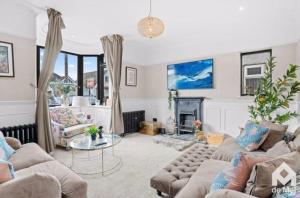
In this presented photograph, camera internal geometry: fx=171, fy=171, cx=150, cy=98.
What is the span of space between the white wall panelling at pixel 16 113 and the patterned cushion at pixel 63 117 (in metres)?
0.83

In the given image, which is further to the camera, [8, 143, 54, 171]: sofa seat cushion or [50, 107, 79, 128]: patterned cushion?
[50, 107, 79, 128]: patterned cushion

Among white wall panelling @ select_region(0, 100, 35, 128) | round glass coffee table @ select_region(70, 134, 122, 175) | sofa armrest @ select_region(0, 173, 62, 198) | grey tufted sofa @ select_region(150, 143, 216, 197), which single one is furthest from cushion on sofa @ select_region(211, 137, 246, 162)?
white wall panelling @ select_region(0, 100, 35, 128)

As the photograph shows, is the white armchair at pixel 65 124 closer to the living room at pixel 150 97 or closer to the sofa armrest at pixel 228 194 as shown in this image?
the living room at pixel 150 97

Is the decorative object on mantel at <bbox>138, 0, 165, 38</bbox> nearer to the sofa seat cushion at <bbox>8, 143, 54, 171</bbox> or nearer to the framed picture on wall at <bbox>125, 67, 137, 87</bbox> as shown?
the sofa seat cushion at <bbox>8, 143, 54, 171</bbox>

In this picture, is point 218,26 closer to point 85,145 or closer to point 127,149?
point 127,149

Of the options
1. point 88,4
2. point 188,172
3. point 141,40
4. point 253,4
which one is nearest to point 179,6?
point 253,4

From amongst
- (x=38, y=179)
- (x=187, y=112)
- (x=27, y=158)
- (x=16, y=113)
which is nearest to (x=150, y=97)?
(x=187, y=112)

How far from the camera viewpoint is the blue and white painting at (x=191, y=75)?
4.84 m

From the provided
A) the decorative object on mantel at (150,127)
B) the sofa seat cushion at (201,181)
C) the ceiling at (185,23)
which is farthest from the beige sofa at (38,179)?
the decorative object on mantel at (150,127)

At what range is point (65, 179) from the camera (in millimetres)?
1678

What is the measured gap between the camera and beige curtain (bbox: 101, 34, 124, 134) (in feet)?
15.8

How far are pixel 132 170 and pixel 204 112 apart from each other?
287 cm

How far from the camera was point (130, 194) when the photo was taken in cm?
218

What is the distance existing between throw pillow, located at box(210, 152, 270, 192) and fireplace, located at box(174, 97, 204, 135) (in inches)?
147
